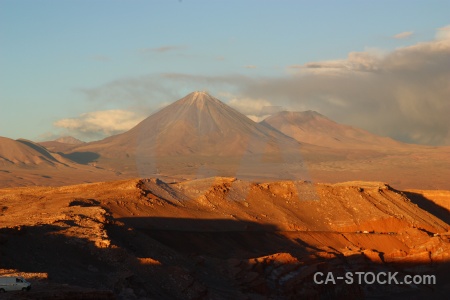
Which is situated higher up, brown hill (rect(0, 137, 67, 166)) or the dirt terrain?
brown hill (rect(0, 137, 67, 166))

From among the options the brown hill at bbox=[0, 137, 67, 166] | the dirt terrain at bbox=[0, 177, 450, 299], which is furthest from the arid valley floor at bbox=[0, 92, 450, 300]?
the brown hill at bbox=[0, 137, 67, 166]

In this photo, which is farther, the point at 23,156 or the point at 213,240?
the point at 23,156

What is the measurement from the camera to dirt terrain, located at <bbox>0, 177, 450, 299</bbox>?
24.9 m

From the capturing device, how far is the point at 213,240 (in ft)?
129

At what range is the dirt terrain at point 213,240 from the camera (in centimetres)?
2489

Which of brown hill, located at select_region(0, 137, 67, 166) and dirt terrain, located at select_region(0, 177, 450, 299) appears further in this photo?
brown hill, located at select_region(0, 137, 67, 166)

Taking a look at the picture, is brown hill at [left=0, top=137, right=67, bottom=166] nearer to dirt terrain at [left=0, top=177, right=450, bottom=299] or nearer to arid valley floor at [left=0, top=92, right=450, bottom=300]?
arid valley floor at [left=0, top=92, right=450, bottom=300]

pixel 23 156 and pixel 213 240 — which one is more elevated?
pixel 23 156

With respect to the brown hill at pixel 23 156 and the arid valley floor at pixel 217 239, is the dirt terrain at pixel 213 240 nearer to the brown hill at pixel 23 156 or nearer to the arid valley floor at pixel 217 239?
the arid valley floor at pixel 217 239

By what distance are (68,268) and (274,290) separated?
420 inches

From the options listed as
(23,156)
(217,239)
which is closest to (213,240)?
(217,239)

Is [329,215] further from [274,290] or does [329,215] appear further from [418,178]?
[418,178]

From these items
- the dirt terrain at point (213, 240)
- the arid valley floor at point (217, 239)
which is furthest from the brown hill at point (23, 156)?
the dirt terrain at point (213, 240)

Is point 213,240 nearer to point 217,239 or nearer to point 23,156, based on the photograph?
point 217,239
